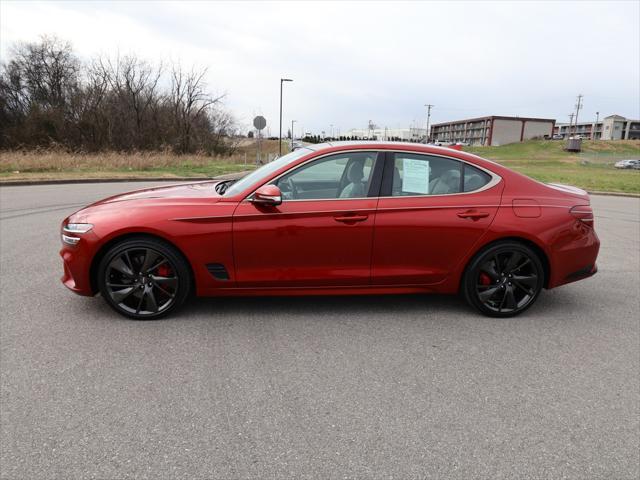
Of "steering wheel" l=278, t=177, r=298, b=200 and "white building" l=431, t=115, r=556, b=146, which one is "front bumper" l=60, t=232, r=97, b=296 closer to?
"steering wheel" l=278, t=177, r=298, b=200

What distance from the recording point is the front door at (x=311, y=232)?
156 inches

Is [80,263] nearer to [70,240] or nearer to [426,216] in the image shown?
[70,240]

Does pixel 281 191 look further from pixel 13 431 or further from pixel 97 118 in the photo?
pixel 97 118

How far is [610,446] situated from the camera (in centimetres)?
248

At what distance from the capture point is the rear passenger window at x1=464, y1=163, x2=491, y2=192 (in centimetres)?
432

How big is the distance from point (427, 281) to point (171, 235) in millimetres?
2321

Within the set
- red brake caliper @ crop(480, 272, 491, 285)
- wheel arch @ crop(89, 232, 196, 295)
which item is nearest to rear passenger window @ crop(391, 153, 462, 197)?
red brake caliper @ crop(480, 272, 491, 285)

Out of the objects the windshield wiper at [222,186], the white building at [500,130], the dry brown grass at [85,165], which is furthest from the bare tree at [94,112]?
the white building at [500,130]

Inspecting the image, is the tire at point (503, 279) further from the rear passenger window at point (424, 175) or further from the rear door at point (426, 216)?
the rear passenger window at point (424, 175)

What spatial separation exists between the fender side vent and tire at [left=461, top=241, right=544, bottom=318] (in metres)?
2.20

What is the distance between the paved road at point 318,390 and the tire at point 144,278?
0.49 feet

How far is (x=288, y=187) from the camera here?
162 inches

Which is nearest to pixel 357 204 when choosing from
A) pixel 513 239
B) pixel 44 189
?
pixel 513 239

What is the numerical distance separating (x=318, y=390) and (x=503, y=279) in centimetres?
228
